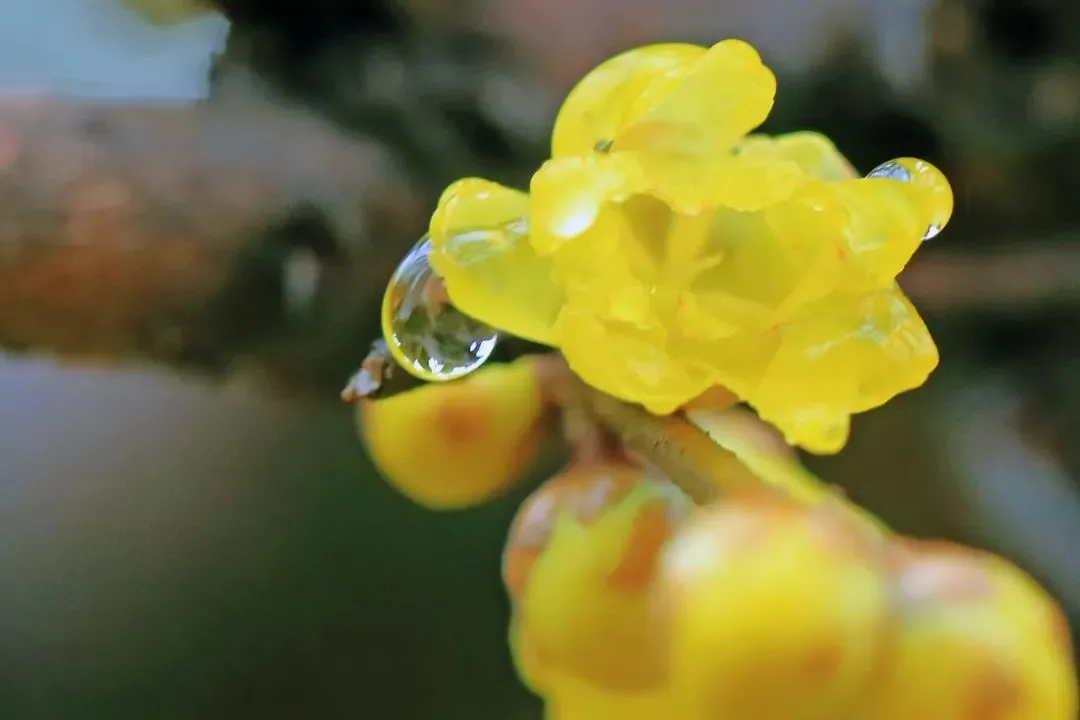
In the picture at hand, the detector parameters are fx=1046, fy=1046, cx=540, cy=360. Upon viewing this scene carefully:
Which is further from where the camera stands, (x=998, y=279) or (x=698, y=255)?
(x=998, y=279)

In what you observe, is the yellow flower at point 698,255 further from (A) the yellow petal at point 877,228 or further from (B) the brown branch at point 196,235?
(B) the brown branch at point 196,235

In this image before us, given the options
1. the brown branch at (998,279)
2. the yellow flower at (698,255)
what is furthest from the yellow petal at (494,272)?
the brown branch at (998,279)

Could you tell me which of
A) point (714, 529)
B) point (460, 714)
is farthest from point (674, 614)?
point (460, 714)

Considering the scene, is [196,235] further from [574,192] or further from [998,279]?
[998,279]

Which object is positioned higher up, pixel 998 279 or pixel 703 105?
pixel 703 105

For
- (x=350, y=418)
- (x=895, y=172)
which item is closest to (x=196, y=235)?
(x=350, y=418)

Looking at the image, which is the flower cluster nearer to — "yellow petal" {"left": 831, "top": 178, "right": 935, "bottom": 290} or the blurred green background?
"yellow petal" {"left": 831, "top": 178, "right": 935, "bottom": 290}
